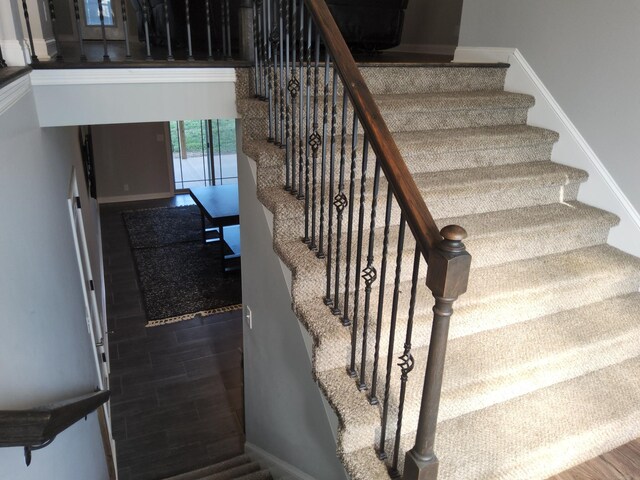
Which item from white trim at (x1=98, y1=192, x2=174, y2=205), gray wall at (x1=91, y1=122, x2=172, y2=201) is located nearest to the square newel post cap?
gray wall at (x1=91, y1=122, x2=172, y2=201)

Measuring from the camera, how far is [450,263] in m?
1.24

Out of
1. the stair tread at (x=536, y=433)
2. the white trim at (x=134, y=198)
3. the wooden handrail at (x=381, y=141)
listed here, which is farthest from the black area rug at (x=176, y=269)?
the wooden handrail at (x=381, y=141)

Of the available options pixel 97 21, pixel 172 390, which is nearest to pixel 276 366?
pixel 172 390

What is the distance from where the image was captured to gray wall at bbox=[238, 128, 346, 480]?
2191 mm

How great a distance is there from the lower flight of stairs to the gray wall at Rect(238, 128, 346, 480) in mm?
179

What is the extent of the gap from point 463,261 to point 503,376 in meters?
0.98

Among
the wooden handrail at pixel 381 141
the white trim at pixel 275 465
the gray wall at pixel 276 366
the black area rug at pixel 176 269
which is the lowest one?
the black area rug at pixel 176 269

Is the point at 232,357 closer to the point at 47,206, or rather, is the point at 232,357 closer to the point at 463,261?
the point at 47,206

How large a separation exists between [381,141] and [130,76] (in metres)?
1.56

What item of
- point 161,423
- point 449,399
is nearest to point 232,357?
point 161,423

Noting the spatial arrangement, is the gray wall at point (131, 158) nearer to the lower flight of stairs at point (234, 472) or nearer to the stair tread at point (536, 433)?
the lower flight of stairs at point (234, 472)

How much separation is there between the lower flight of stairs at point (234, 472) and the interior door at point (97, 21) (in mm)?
5437

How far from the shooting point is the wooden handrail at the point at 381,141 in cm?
134

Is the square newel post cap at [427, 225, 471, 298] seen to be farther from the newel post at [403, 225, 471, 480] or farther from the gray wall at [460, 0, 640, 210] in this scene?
the gray wall at [460, 0, 640, 210]
